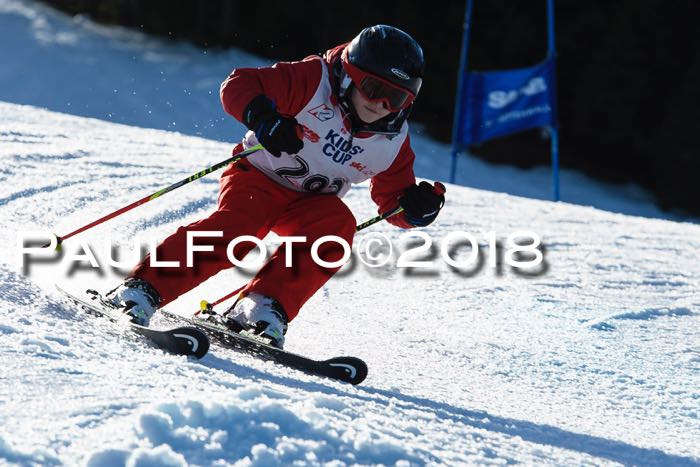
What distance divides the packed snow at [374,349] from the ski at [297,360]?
5 centimetres

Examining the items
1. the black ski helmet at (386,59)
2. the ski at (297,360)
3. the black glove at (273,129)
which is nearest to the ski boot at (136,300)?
the ski at (297,360)

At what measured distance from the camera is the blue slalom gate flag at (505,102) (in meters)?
11.3

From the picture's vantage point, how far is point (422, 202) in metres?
3.64

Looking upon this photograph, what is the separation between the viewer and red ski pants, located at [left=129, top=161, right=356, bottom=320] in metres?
3.23

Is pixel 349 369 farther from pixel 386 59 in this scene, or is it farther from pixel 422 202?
Answer: pixel 386 59

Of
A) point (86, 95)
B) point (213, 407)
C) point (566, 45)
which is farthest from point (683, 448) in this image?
point (566, 45)

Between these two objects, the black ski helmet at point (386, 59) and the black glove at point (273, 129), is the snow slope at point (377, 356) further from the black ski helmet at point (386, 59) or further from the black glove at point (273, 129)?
the black ski helmet at point (386, 59)

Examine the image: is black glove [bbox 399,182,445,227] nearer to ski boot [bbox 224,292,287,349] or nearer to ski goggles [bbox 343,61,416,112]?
ski goggles [bbox 343,61,416,112]

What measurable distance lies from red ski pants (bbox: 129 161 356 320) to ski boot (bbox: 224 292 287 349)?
0.04 m

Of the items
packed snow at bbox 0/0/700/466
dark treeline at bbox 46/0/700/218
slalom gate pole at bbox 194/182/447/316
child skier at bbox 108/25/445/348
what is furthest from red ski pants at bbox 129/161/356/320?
dark treeline at bbox 46/0/700/218

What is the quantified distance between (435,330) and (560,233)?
9.76 feet

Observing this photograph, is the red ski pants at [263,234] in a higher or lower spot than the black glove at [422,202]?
lower

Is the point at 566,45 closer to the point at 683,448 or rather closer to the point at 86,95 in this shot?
the point at 86,95

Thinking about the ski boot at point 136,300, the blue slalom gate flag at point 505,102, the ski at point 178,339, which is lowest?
the ski at point 178,339
